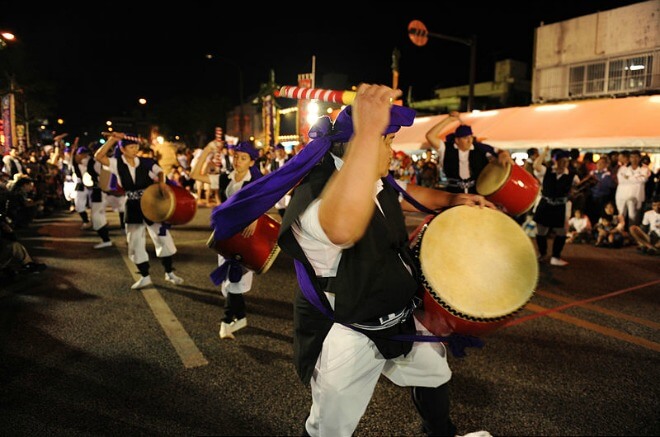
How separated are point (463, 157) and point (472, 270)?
419 centimetres

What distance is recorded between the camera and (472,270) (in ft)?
6.18

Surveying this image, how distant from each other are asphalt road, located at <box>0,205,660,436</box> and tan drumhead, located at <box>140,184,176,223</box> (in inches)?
38.8

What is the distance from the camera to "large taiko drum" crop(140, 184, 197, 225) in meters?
5.26

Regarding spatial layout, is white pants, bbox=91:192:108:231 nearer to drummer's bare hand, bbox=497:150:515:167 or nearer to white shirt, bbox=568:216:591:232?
A: drummer's bare hand, bbox=497:150:515:167

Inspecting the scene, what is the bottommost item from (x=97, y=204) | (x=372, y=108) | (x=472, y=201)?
(x=97, y=204)

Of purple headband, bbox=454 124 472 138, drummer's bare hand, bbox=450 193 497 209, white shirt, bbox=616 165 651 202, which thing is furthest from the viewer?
white shirt, bbox=616 165 651 202

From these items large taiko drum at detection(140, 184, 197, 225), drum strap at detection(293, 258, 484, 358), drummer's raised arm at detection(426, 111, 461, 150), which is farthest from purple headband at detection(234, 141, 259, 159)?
drum strap at detection(293, 258, 484, 358)

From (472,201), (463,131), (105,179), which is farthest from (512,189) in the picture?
(105,179)

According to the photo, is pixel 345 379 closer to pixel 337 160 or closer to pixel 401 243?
→ pixel 401 243

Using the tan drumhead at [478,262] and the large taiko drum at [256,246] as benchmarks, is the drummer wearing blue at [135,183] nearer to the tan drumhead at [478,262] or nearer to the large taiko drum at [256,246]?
the large taiko drum at [256,246]

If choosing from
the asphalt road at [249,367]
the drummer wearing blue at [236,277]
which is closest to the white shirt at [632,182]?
the asphalt road at [249,367]

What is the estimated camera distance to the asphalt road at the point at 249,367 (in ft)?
9.21

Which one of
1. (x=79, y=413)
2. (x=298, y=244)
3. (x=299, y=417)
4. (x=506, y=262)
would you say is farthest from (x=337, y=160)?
(x=79, y=413)

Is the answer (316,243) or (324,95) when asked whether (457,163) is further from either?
(316,243)
